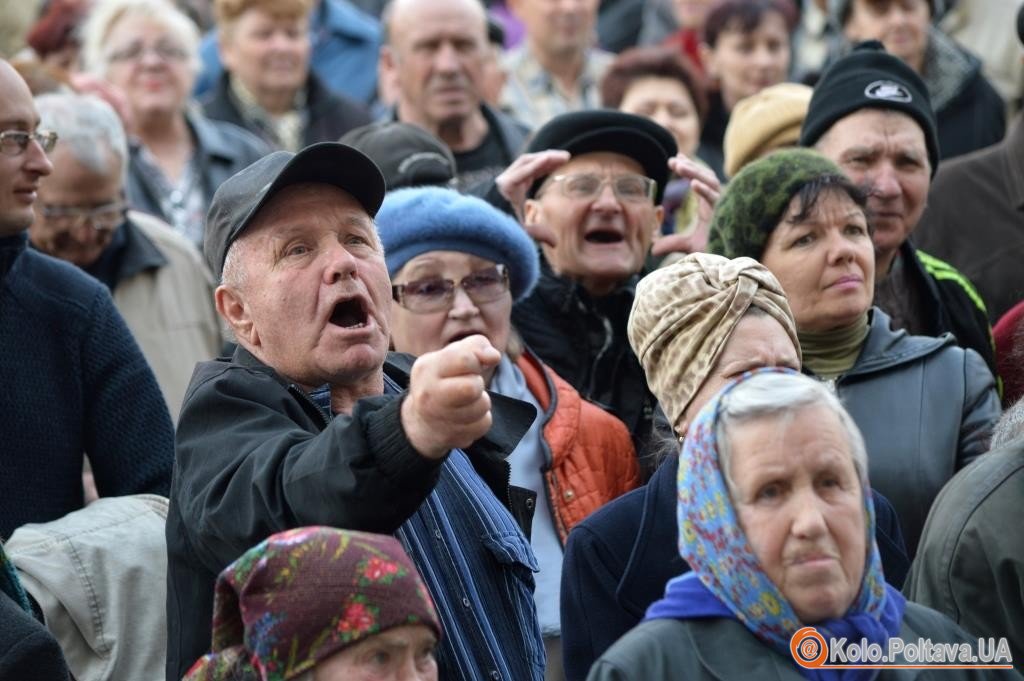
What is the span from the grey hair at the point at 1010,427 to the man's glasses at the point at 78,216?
3.24 meters

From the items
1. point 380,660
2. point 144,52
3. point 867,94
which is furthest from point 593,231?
point 144,52

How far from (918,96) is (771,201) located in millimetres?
1335

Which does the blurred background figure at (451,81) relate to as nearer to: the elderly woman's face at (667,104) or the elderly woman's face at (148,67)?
the elderly woman's face at (667,104)

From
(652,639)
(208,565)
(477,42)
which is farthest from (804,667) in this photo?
(477,42)

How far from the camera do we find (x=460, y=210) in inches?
212

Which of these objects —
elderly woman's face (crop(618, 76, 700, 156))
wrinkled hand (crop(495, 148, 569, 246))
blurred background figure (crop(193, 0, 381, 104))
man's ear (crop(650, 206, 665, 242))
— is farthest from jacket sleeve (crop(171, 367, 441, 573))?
blurred background figure (crop(193, 0, 381, 104))

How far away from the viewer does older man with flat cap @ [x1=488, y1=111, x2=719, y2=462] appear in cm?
580

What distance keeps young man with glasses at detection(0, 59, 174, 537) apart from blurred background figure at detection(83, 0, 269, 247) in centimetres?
284

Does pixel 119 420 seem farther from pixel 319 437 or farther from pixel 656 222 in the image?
pixel 656 222

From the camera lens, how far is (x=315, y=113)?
30.6 feet

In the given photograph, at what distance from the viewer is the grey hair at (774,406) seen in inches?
135

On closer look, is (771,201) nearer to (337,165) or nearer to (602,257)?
(602,257)

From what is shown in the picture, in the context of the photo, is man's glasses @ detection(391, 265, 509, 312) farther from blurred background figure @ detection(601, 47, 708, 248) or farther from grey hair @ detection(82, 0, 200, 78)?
grey hair @ detection(82, 0, 200, 78)

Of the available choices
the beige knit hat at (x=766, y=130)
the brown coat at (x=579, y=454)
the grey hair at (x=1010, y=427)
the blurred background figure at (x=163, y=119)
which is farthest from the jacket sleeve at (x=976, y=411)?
the blurred background figure at (x=163, y=119)
